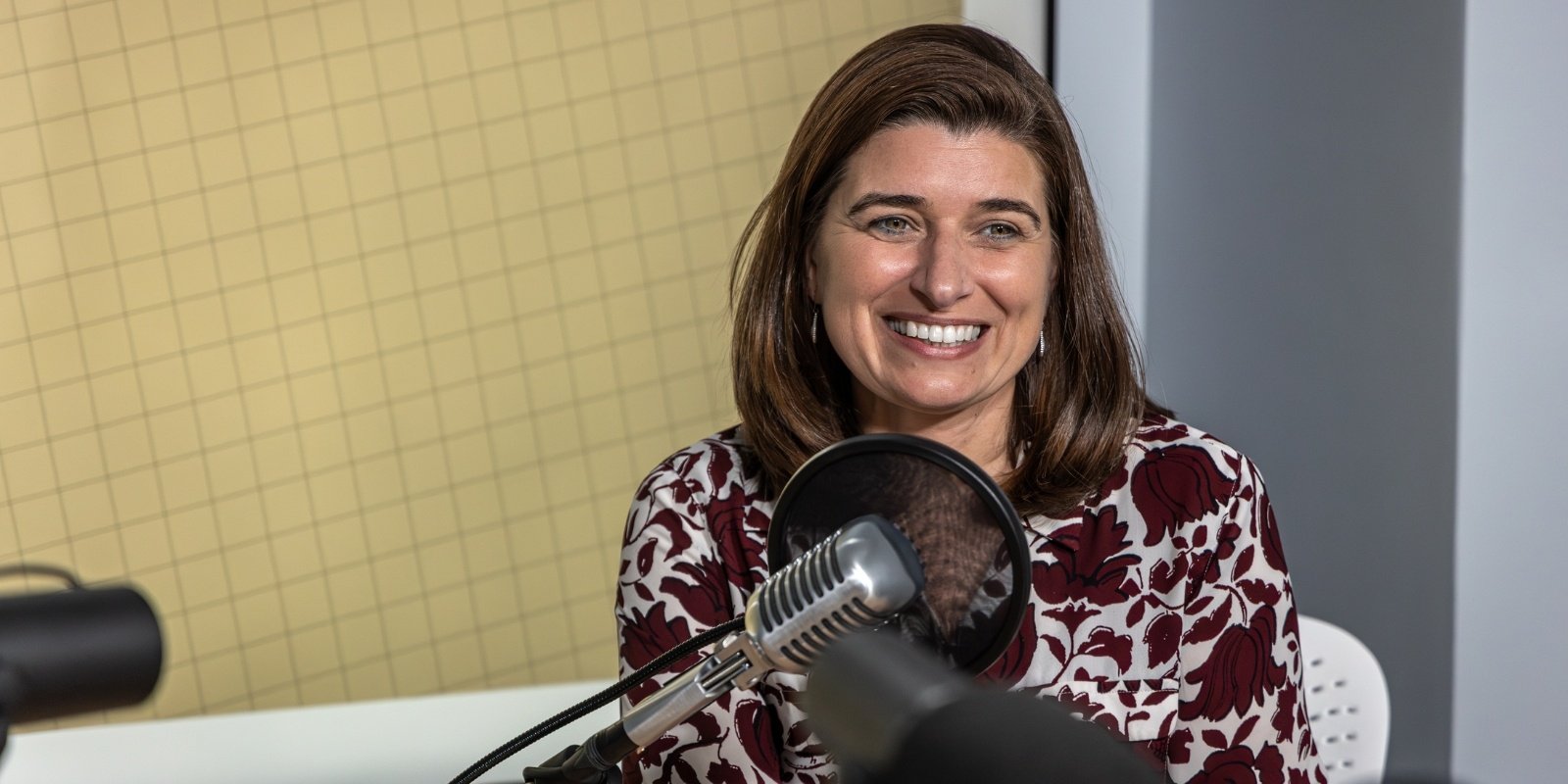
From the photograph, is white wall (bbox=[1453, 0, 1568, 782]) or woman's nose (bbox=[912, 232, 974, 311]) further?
white wall (bbox=[1453, 0, 1568, 782])

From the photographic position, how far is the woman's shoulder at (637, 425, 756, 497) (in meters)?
1.54

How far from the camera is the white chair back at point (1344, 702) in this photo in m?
1.67

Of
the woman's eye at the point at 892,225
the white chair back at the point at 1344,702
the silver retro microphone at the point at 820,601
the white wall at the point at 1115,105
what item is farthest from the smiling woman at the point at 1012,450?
the white wall at the point at 1115,105

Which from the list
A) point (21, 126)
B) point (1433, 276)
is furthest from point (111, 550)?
point (1433, 276)

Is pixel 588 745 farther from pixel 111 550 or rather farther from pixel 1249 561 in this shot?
pixel 111 550

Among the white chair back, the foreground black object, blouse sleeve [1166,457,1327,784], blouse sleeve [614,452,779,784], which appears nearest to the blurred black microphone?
the foreground black object

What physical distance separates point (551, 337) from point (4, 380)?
0.76 metres

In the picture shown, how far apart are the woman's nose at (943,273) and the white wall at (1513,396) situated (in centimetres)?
75

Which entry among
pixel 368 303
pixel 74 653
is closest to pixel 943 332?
pixel 74 653

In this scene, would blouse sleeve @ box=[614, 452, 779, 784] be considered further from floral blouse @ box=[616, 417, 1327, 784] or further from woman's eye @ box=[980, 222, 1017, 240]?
woman's eye @ box=[980, 222, 1017, 240]

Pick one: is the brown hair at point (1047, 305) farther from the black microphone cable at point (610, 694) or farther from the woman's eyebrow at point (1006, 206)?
the black microphone cable at point (610, 694)

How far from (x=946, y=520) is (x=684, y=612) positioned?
2.62ft

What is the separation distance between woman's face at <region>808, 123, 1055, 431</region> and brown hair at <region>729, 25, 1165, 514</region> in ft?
0.09

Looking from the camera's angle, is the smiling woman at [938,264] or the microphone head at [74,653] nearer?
the microphone head at [74,653]
